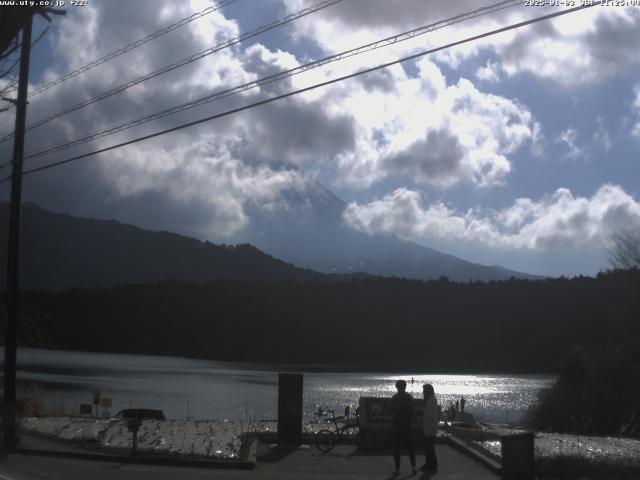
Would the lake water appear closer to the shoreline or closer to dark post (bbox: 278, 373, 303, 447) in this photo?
the shoreline

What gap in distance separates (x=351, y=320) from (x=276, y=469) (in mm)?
102367

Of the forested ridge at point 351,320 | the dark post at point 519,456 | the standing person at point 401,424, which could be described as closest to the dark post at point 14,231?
the standing person at point 401,424

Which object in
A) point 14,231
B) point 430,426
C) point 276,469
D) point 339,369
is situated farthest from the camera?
point 339,369

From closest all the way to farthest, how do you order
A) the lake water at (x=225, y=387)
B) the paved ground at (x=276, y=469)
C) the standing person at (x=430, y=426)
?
the standing person at (x=430, y=426) → the paved ground at (x=276, y=469) → the lake water at (x=225, y=387)

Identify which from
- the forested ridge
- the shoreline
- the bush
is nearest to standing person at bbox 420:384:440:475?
the bush

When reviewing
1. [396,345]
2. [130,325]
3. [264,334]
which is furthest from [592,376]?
[130,325]

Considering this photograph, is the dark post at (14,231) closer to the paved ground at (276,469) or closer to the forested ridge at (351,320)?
the paved ground at (276,469)

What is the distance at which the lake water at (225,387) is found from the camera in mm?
55312

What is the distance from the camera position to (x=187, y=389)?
70.6 meters

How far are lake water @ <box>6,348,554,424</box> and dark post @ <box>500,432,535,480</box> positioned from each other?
32.0 meters

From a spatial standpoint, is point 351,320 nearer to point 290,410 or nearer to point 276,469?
point 290,410

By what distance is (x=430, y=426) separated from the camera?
14102mm

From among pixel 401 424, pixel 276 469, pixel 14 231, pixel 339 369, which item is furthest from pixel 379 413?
pixel 339 369

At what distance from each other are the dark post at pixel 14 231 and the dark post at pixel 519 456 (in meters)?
11.1
